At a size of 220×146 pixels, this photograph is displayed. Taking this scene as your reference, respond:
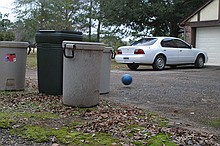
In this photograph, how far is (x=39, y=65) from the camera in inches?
261

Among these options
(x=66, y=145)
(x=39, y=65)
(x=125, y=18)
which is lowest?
(x=66, y=145)

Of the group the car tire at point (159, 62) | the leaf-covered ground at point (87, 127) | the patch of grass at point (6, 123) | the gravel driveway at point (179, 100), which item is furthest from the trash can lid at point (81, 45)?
the car tire at point (159, 62)

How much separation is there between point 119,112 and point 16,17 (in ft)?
101

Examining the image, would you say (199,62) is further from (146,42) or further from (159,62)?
(146,42)

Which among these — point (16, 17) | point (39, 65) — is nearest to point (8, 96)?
point (39, 65)

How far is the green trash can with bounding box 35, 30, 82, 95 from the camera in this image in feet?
21.1

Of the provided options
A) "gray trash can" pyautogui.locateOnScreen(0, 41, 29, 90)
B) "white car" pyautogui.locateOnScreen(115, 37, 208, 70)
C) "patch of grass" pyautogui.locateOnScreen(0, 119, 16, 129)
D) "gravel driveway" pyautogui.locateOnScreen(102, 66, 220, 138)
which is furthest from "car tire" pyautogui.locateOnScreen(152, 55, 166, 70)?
"patch of grass" pyautogui.locateOnScreen(0, 119, 16, 129)

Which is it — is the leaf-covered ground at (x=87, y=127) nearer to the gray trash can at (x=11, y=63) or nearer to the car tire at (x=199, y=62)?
the gray trash can at (x=11, y=63)

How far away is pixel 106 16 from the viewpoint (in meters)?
24.1

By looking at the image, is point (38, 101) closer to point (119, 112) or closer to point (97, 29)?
point (119, 112)

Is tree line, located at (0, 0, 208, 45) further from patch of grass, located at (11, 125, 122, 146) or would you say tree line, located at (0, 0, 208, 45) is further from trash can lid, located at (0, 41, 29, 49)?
patch of grass, located at (11, 125, 122, 146)

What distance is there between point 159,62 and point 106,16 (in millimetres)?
10161

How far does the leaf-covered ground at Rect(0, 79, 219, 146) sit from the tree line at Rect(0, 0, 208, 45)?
17.4m

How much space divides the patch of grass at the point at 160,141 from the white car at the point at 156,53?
10.3m
